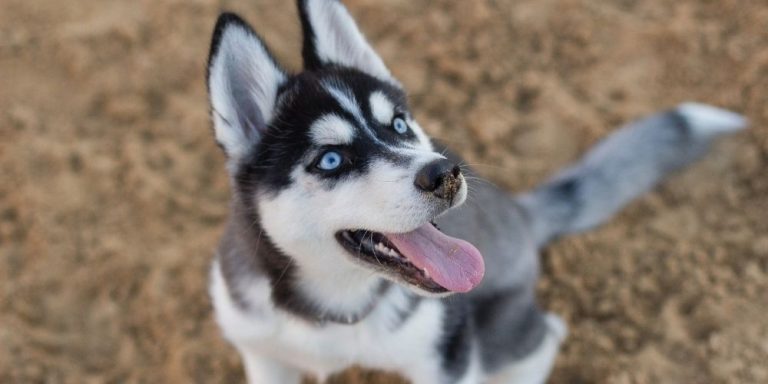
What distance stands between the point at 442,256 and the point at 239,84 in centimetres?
98

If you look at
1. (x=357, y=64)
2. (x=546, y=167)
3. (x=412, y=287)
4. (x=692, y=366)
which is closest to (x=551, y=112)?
(x=546, y=167)

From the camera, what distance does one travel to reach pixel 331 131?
2643mm

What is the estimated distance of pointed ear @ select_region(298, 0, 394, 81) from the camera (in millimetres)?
2930

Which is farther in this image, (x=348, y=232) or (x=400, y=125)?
(x=400, y=125)

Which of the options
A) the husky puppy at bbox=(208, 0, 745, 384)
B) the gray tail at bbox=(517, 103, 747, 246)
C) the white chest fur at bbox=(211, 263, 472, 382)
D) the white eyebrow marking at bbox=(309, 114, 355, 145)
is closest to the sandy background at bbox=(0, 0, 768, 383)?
the gray tail at bbox=(517, 103, 747, 246)

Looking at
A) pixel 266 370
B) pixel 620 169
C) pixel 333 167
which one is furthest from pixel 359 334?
pixel 620 169

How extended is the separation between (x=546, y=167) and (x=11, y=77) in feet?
12.3

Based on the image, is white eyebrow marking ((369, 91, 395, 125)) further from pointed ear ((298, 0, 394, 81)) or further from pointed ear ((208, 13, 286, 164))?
pointed ear ((208, 13, 286, 164))

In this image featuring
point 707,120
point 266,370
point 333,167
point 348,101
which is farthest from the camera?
point 707,120

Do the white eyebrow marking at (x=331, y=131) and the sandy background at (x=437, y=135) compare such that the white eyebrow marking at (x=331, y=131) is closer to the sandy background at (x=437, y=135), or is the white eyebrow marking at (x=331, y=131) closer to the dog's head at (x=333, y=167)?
the dog's head at (x=333, y=167)

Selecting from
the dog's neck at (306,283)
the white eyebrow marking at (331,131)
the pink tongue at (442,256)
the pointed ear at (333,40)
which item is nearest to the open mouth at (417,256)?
the pink tongue at (442,256)

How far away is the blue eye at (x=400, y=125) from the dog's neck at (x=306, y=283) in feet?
1.78

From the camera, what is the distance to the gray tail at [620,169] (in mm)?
4023

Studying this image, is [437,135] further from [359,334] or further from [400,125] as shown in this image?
[359,334]
